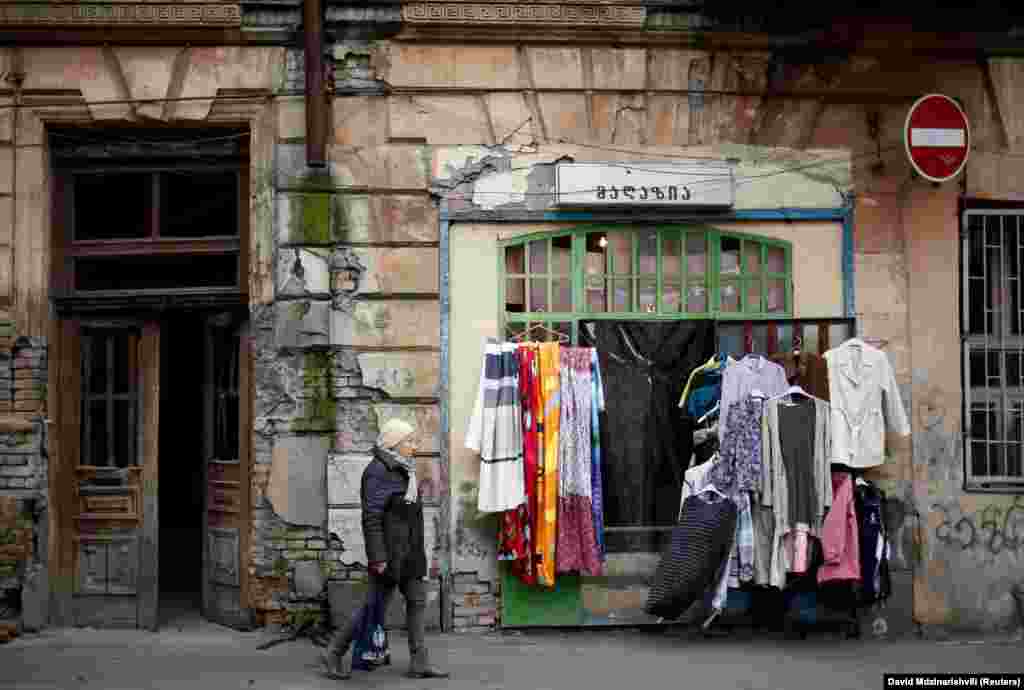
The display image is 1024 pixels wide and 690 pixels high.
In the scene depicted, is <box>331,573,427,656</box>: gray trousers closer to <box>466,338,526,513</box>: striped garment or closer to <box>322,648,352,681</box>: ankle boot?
<box>322,648,352,681</box>: ankle boot

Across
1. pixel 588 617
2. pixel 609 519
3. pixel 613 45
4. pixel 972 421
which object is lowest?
pixel 588 617

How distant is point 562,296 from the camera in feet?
36.1

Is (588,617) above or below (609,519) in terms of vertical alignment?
below

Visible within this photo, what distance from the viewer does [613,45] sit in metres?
10.9

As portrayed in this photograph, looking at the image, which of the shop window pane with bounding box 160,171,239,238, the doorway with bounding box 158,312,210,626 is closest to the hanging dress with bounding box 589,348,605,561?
the shop window pane with bounding box 160,171,239,238

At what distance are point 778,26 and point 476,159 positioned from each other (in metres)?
2.53

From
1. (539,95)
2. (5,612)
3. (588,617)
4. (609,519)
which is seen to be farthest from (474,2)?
(5,612)

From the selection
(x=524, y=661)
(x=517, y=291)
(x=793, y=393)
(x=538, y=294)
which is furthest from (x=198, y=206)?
(x=793, y=393)

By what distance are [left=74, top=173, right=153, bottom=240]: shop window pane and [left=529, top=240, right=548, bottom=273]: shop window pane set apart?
9.89 feet

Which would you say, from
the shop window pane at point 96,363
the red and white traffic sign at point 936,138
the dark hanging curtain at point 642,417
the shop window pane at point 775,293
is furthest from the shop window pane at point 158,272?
the red and white traffic sign at point 936,138

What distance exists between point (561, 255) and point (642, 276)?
2.12 feet

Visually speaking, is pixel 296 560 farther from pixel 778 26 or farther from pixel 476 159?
pixel 778 26

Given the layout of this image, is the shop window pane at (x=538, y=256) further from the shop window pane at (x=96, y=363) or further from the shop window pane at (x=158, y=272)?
Answer: the shop window pane at (x=96, y=363)

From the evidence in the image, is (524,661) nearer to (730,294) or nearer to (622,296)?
(622,296)
